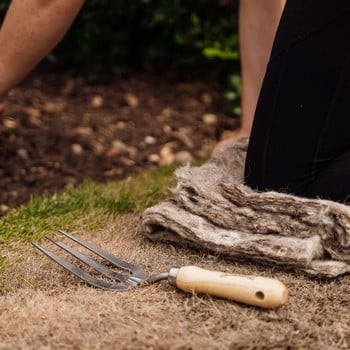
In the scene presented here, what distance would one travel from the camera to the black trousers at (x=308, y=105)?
5.52 feet

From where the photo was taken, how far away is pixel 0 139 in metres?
2.60

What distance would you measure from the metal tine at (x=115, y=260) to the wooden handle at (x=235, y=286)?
13 cm

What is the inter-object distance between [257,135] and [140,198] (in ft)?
1.67

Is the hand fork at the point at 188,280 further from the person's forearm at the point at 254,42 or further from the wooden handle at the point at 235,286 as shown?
the person's forearm at the point at 254,42

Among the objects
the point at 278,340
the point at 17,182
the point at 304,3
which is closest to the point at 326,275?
the point at 278,340

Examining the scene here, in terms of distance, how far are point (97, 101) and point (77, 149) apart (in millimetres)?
500

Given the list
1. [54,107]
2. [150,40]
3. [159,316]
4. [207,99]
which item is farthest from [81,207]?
[150,40]

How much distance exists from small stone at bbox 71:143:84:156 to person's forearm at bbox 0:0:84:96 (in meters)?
0.83

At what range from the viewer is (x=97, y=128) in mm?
2893

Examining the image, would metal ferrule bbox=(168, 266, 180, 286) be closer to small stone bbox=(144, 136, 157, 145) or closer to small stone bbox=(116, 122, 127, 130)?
small stone bbox=(144, 136, 157, 145)

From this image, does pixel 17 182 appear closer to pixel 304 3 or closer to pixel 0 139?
pixel 0 139

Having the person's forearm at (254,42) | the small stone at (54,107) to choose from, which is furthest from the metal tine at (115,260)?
the small stone at (54,107)

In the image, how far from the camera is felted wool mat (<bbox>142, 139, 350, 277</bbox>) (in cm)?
162

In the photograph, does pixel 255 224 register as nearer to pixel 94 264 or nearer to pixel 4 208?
pixel 94 264
